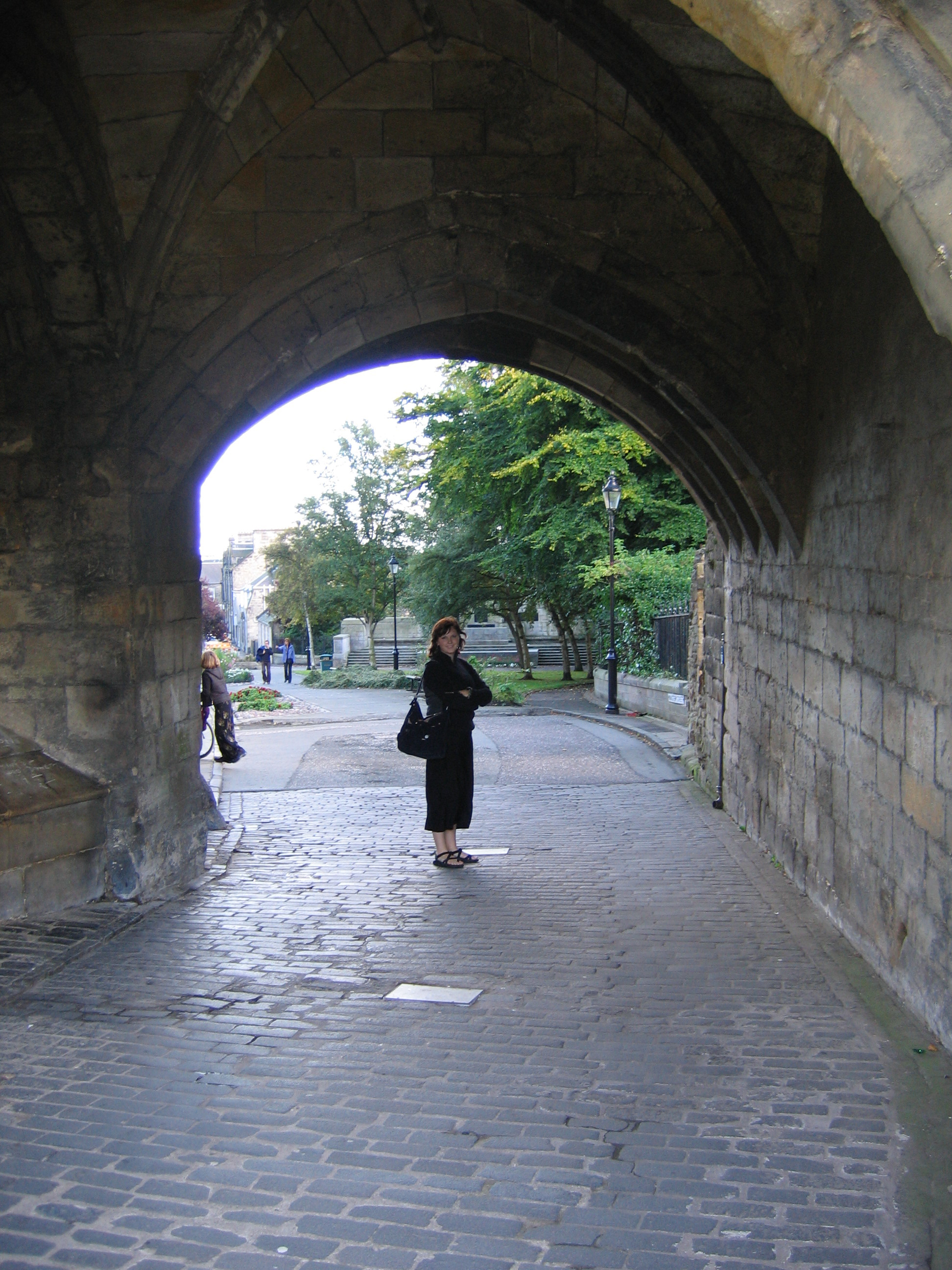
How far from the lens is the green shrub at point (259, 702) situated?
22625 mm

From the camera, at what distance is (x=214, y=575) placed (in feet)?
352

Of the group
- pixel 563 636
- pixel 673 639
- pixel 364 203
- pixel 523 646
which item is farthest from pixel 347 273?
pixel 523 646

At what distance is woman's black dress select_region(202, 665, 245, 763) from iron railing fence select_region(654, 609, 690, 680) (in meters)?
8.19

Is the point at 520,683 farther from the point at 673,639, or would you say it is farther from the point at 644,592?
the point at 673,639

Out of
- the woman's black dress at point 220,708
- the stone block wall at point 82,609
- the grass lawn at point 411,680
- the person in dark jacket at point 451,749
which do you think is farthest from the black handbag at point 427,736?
the grass lawn at point 411,680

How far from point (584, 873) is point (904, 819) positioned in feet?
9.67

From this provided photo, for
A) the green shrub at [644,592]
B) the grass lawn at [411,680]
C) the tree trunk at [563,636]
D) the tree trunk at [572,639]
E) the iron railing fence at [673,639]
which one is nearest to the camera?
the iron railing fence at [673,639]

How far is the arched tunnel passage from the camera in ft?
20.0

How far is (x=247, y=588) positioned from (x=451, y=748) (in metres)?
75.6

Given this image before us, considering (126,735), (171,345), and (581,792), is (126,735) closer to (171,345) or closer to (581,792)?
(171,345)

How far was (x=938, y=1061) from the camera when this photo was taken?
4.02 metres

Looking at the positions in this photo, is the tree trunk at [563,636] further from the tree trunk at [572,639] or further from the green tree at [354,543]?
the green tree at [354,543]

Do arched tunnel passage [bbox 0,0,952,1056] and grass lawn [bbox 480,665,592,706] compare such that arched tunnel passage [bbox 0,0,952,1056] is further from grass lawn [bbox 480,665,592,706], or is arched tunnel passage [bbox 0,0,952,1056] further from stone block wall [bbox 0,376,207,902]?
grass lawn [bbox 480,665,592,706]

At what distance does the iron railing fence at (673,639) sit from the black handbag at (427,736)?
8.52 meters
